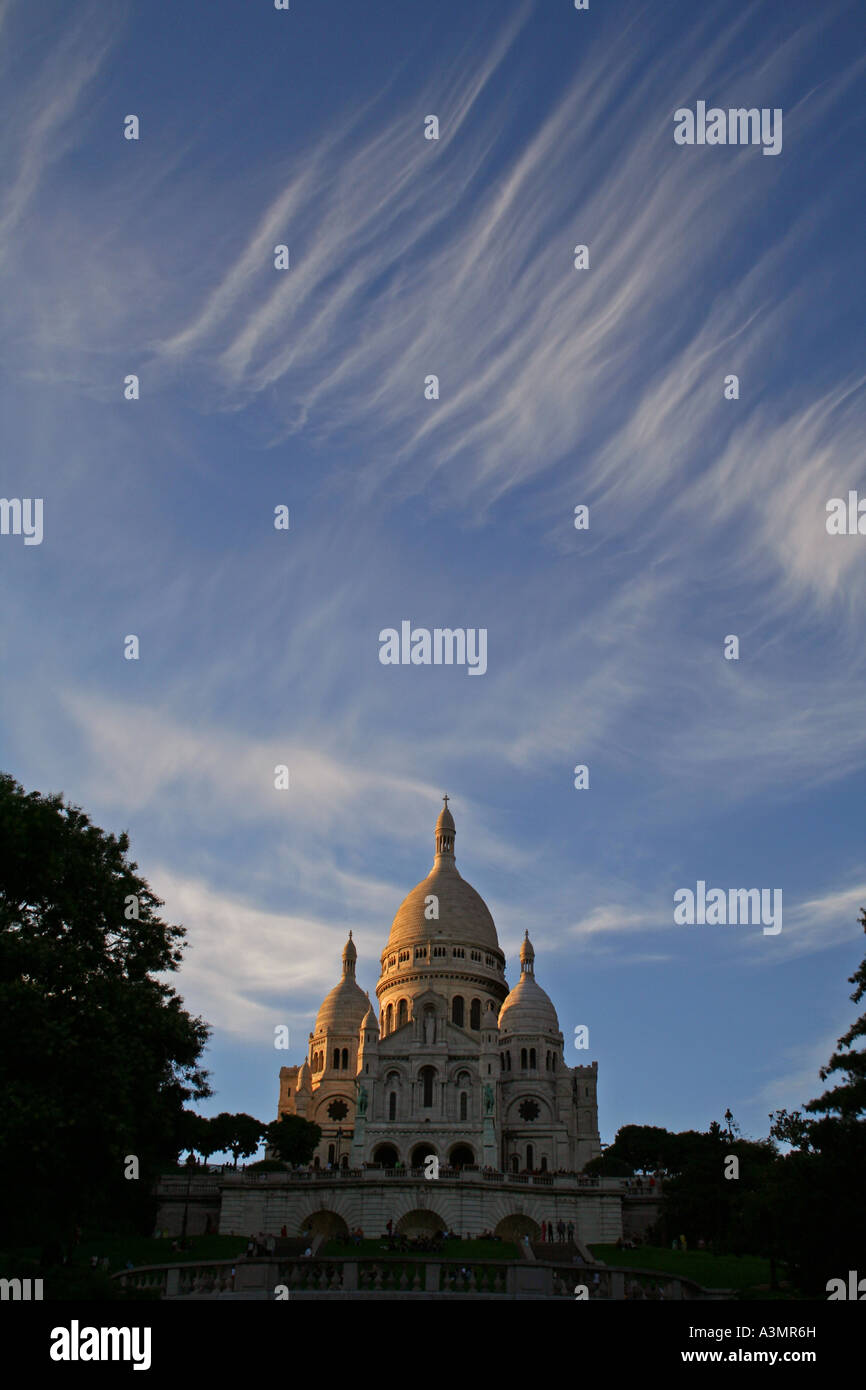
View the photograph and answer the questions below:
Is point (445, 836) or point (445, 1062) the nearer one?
point (445, 1062)

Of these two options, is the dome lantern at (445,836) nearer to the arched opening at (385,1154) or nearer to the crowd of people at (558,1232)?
the arched opening at (385,1154)

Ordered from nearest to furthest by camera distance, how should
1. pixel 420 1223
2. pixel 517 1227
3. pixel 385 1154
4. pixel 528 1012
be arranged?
1. pixel 420 1223
2. pixel 517 1227
3. pixel 385 1154
4. pixel 528 1012

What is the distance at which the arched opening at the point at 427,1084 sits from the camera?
84000 millimetres

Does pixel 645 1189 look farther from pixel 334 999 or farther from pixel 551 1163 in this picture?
pixel 334 999

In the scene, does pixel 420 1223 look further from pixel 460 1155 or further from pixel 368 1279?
pixel 368 1279

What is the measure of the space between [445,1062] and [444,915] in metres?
20.3

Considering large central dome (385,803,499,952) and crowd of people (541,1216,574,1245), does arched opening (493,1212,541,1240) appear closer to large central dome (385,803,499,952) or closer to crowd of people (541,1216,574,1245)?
crowd of people (541,1216,574,1245)

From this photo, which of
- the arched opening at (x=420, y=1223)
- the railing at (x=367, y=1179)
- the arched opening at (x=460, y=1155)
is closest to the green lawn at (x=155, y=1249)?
the railing at (x=367, y=1179)

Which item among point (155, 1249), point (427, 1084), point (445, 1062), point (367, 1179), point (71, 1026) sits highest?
point (71, 1026)

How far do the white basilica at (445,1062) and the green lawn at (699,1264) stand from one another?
1794 cm

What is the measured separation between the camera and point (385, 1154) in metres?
80.3


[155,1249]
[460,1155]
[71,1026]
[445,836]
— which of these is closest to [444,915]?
[445,836]
